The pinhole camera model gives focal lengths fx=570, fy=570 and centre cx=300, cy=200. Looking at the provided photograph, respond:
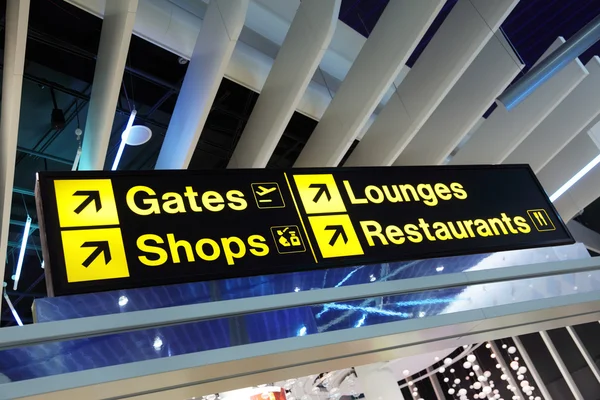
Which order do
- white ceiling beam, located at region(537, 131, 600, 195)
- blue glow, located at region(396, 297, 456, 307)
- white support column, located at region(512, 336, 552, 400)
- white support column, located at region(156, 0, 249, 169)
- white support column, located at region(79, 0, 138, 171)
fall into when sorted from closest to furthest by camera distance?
blue glow, located at region(396, 297, 456, 307)
white support column, located at region(79, 0, 138, 171)
white support column, located at region(156, 0, 249, 169)
white ceiling beam, located at region(537, 131, 600, 195)
white support column, located at region(512, 336, 552, 400)

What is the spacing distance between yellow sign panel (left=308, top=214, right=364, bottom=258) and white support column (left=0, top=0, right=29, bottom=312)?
8.41 ft

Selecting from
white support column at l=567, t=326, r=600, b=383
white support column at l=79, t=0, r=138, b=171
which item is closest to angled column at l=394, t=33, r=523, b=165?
white support column at l=79, t=0, r=138, b=171

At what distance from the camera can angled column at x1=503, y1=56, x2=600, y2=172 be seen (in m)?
6.84

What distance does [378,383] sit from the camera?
8.98 metres

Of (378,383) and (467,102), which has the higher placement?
(467,102)

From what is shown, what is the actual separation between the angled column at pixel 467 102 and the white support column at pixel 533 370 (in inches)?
379

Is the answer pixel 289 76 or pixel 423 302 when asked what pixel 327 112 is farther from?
pixel 423 302

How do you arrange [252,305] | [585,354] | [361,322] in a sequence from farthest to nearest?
[585,354] → [361,322] → [252,305]

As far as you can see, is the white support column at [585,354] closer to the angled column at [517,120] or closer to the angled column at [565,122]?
the angled column at [565,122]

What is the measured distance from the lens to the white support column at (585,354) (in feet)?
43.1

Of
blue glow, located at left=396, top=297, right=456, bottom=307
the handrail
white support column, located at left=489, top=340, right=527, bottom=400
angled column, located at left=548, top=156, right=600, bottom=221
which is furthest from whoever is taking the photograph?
white support column, located at left=489, top=340, right=527, bottom=400

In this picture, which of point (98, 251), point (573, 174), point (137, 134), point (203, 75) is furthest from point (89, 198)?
point (573, 174)

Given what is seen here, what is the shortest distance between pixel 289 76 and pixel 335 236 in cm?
262

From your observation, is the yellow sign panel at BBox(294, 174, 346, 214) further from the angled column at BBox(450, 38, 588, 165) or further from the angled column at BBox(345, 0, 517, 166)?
the angled column at BBox(450, 38, 588, 165)
